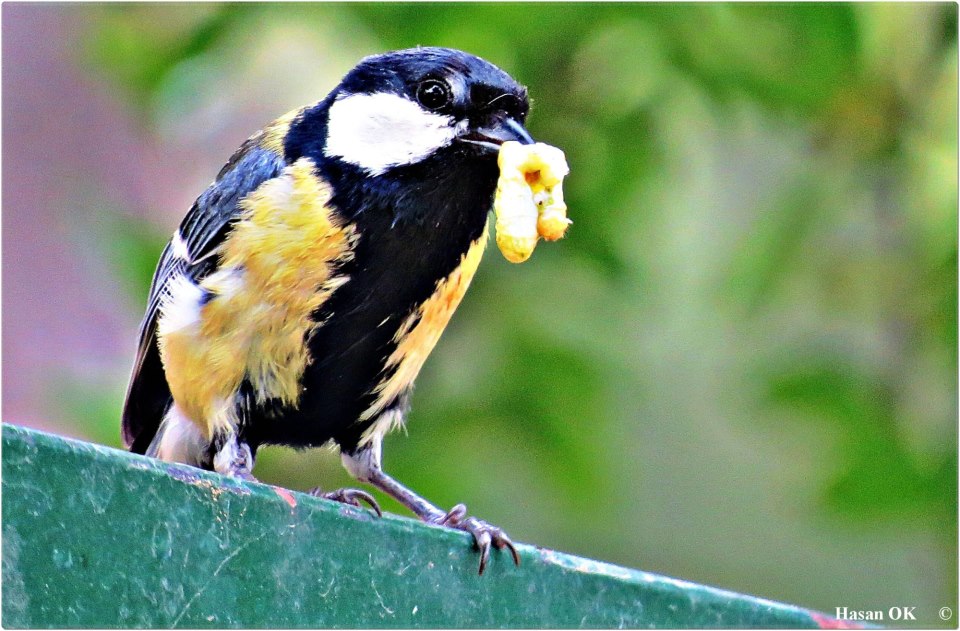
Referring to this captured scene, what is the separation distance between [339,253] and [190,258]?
38cm

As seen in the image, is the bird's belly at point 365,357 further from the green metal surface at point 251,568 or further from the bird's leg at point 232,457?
the green metal surface at point 251,568

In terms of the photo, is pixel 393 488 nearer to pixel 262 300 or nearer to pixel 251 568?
pixel 262 300

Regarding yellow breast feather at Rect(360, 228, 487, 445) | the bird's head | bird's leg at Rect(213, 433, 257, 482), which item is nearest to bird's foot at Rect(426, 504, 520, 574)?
yellow breast feather at Rect(360, 228, 487, 445)

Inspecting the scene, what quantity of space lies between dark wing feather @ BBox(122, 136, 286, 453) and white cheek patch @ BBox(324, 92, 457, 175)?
143 mm

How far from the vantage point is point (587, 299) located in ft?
8.98

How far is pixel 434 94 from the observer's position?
222 centimetres

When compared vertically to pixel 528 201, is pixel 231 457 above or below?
below

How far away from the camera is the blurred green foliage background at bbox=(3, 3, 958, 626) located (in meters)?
2.65

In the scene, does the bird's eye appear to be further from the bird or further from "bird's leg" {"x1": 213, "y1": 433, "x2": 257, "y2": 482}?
"bird's leg" {"x1": 213, "y1": 433, "x2": 257, "y2": 482}

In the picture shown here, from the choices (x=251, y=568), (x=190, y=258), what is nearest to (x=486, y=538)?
(x=251, y=568)

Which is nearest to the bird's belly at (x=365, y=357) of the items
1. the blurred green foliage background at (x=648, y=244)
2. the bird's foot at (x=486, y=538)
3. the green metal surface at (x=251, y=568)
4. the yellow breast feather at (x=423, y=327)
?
the yellow breast feather at (x=423, y=327)

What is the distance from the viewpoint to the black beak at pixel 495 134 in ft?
7.18

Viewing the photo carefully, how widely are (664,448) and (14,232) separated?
2627 mm

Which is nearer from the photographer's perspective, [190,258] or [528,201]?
[528,201]
